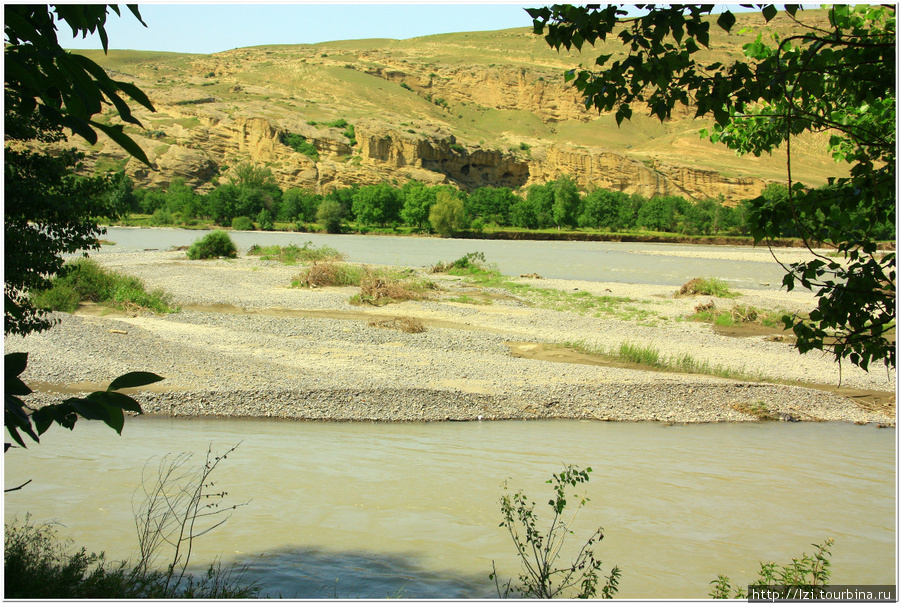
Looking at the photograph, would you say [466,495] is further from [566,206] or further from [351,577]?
[566,206]

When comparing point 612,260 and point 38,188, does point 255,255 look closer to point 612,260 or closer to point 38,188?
point 612,260

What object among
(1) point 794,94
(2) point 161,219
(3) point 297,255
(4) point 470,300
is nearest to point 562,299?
(4) point 470,300

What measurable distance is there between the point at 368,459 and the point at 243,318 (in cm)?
1141

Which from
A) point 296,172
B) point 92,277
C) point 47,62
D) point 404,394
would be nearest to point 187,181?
point 296,172

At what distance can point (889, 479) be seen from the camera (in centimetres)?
820

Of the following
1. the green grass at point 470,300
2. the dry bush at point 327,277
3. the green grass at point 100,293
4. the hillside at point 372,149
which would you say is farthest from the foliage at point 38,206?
the hillside at point 372,149

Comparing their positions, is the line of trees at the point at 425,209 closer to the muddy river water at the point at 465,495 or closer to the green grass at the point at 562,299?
the green grass at the point at 562,299

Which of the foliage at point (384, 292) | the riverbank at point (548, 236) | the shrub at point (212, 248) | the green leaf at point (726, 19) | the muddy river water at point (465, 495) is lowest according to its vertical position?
the muddy river water at point (465, 495)

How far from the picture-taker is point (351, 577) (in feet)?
16.9

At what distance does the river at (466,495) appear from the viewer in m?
5.53

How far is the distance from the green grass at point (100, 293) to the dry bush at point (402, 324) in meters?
6.29

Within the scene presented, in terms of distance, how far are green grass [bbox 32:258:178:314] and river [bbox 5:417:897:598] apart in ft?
33.1

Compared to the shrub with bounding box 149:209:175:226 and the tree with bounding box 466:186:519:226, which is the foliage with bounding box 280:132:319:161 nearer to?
the tree with bounding box 466:186:519:226

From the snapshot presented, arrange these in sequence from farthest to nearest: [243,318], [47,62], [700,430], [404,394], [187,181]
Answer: [187,181] → [243,318] → [404,394] → [700,430] → [47,62]
